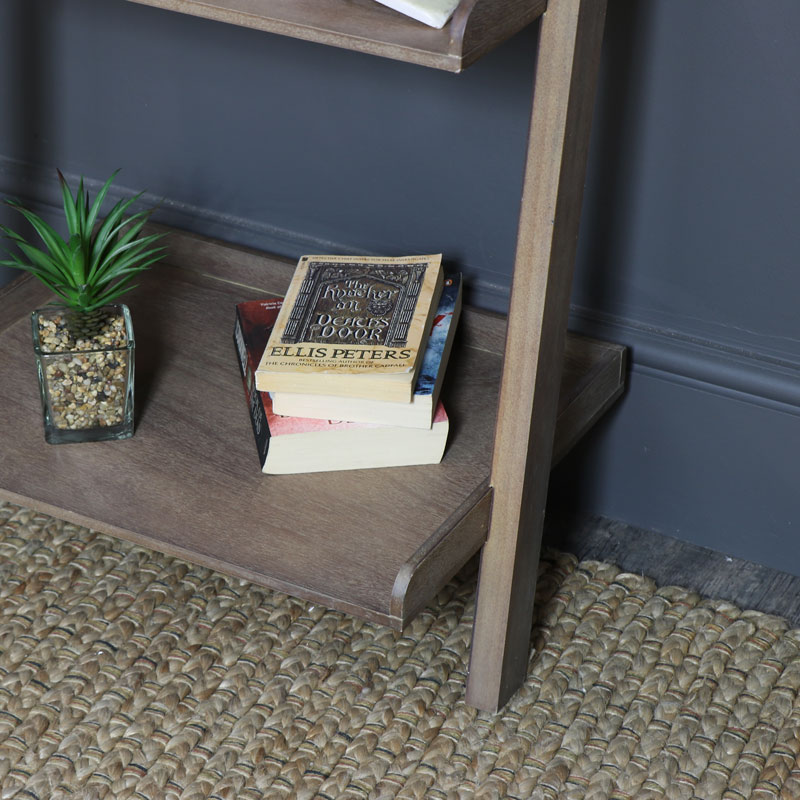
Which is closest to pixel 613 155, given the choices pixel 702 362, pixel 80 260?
pixel 702 362

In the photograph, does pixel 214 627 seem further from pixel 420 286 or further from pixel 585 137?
pixel 585 137

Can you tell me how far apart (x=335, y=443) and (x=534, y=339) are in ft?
0.63

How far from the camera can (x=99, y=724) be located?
0.95 m

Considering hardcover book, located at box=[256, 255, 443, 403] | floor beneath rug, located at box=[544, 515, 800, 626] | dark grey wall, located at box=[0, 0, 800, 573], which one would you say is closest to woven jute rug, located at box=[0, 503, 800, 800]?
floor beneath rug, located at box=[544, 515, 800, 626]

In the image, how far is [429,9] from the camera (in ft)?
2.27

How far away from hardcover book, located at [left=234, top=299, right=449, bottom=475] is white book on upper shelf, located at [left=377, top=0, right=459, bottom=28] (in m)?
0.34

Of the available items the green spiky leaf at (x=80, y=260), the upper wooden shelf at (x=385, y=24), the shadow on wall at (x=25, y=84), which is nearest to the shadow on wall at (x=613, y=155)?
the upper wooden shelf at (x=385, y=24)

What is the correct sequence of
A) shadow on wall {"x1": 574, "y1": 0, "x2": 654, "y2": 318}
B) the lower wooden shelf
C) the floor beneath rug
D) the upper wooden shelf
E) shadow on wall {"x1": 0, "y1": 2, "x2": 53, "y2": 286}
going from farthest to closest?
shadow on wall {"x1": 0, "y1": 2, "x2": 53, "y2": 286}, the floor beneath rug, shadow on wall {"x1": 574, "y1": 0, "x2": 654, "y2": 318}, the lower wooden shelf, the upper wooden shelf

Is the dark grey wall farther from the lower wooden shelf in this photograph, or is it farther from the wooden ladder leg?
the wooden ladder leg

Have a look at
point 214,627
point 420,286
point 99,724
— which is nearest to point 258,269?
point 420,286

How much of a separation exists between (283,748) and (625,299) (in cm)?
49

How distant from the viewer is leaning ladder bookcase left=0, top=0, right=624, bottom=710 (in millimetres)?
742

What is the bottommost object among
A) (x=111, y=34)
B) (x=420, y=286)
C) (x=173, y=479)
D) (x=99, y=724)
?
(x=99, y=724)

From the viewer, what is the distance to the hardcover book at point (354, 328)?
2.98 feet
